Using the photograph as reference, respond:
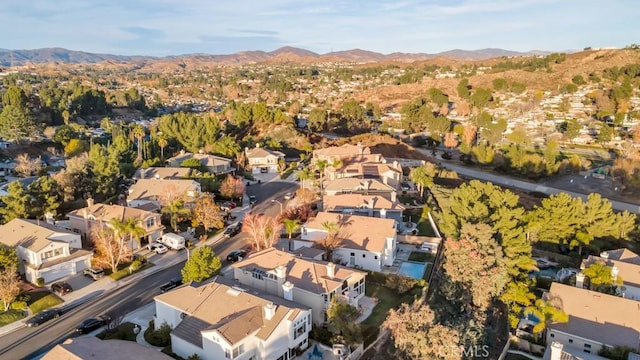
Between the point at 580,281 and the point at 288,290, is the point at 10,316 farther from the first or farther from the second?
the point at 580,281

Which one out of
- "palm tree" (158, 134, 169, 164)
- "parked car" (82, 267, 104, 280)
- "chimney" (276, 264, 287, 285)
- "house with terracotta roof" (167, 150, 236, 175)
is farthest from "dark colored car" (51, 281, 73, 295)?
"palm tree" (158, 134, 169, 164)

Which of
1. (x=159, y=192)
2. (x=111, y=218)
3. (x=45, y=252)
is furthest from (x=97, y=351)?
(x=159, y=192)

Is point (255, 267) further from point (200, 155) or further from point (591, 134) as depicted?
point (591, 134)

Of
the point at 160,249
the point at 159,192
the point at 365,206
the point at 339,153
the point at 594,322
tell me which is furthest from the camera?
the point at 339,153

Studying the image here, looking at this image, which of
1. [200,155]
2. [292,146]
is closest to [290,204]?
[200,155]

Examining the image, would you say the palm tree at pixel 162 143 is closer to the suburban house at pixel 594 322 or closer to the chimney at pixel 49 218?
the chimney at pixel 49 218
